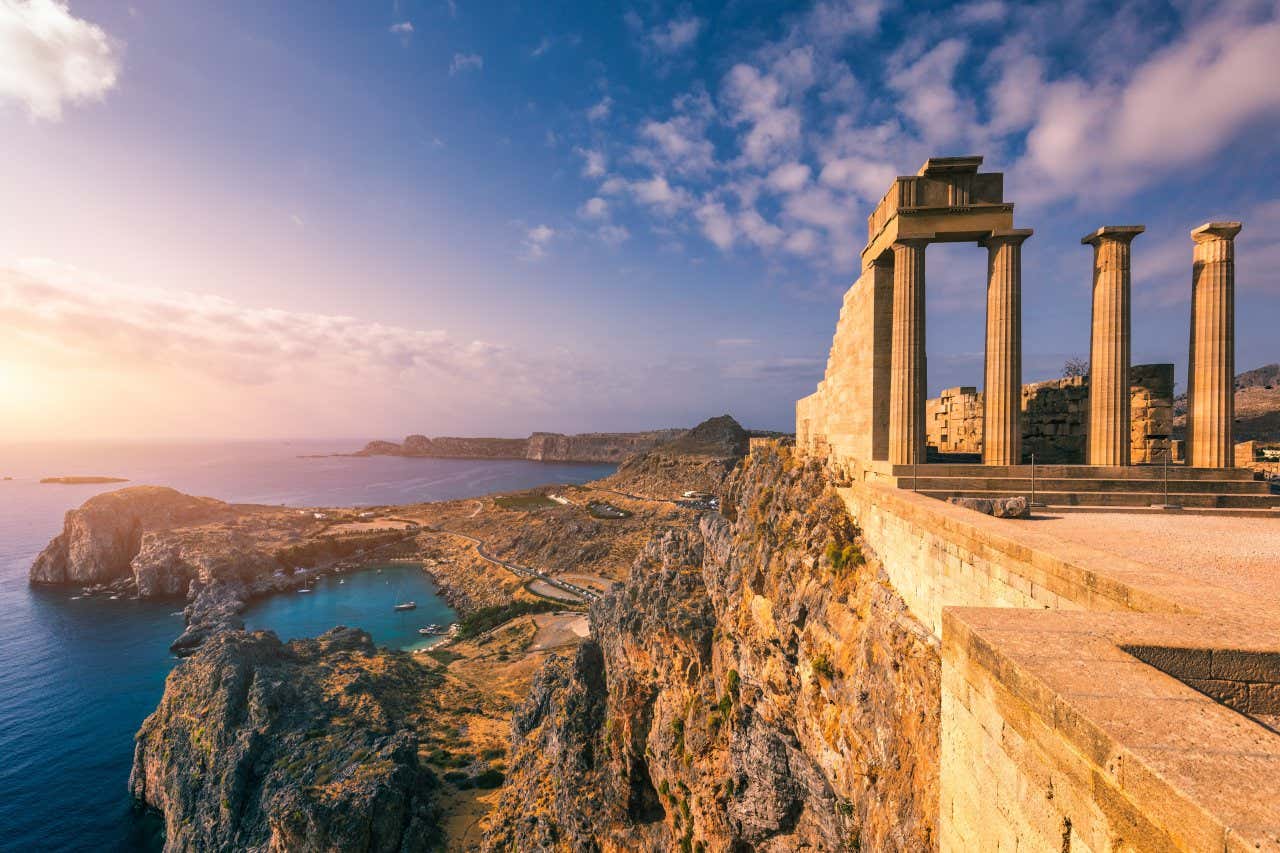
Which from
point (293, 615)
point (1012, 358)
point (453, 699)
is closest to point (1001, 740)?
point (1012, 358)

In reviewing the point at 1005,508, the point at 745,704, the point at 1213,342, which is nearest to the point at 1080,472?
the point at 1005,508

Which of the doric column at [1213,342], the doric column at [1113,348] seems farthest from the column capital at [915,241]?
the doric column at [1213,342]

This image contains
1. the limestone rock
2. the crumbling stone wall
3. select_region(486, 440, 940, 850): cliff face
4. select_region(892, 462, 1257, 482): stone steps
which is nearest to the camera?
the limestone rock

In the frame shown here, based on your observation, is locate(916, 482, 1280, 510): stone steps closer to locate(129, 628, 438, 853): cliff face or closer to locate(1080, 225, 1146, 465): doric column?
locate(1080, 225, 1146, 465): doric column

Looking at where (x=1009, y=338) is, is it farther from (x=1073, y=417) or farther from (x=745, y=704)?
(x=745, y=704)

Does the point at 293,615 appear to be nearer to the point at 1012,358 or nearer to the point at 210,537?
the point at 210,537

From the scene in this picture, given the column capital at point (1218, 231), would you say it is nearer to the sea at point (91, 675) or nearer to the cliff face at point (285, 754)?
the cliff face at point (285, 754)

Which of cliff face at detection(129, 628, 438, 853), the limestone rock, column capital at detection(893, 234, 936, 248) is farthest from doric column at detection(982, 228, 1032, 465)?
cliff face at detection(129, 628, 438, 853)
